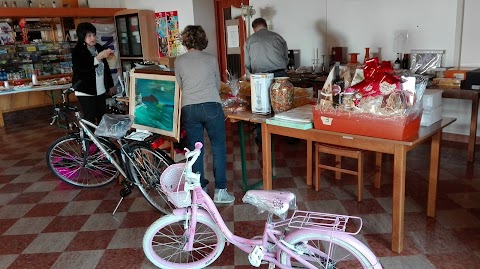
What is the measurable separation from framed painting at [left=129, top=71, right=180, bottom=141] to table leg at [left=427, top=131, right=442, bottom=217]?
195 centimetres

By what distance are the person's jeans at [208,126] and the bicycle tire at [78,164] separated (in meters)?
1.04

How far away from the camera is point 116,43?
8.45 m

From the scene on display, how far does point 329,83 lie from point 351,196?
48.6 inches

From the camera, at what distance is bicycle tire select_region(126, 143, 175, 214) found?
10.6 feet

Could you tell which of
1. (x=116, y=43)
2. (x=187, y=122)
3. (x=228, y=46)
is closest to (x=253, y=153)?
(x=187, y=122)

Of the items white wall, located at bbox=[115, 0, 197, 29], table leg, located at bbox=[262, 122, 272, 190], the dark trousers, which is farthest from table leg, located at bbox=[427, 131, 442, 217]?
white wall, located at bbox=[115, 0, 197, 29]

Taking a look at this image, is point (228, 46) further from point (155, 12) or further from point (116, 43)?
point (116, 43)

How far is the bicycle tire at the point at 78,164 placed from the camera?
3842 mm

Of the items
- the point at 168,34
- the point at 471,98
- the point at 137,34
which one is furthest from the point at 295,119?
the point at 137,34

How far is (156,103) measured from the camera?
3.55 meters

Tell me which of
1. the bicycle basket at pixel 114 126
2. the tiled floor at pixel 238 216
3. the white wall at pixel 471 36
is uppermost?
the white wall at pixel 471 36

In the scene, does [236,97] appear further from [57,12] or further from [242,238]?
[57,12]

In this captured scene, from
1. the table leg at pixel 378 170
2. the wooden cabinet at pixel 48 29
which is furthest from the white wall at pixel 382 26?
the wooden cabinet at pixel 48 29

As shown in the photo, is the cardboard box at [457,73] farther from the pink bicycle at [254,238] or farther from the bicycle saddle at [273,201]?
the bicycle saddle at [273,201]
